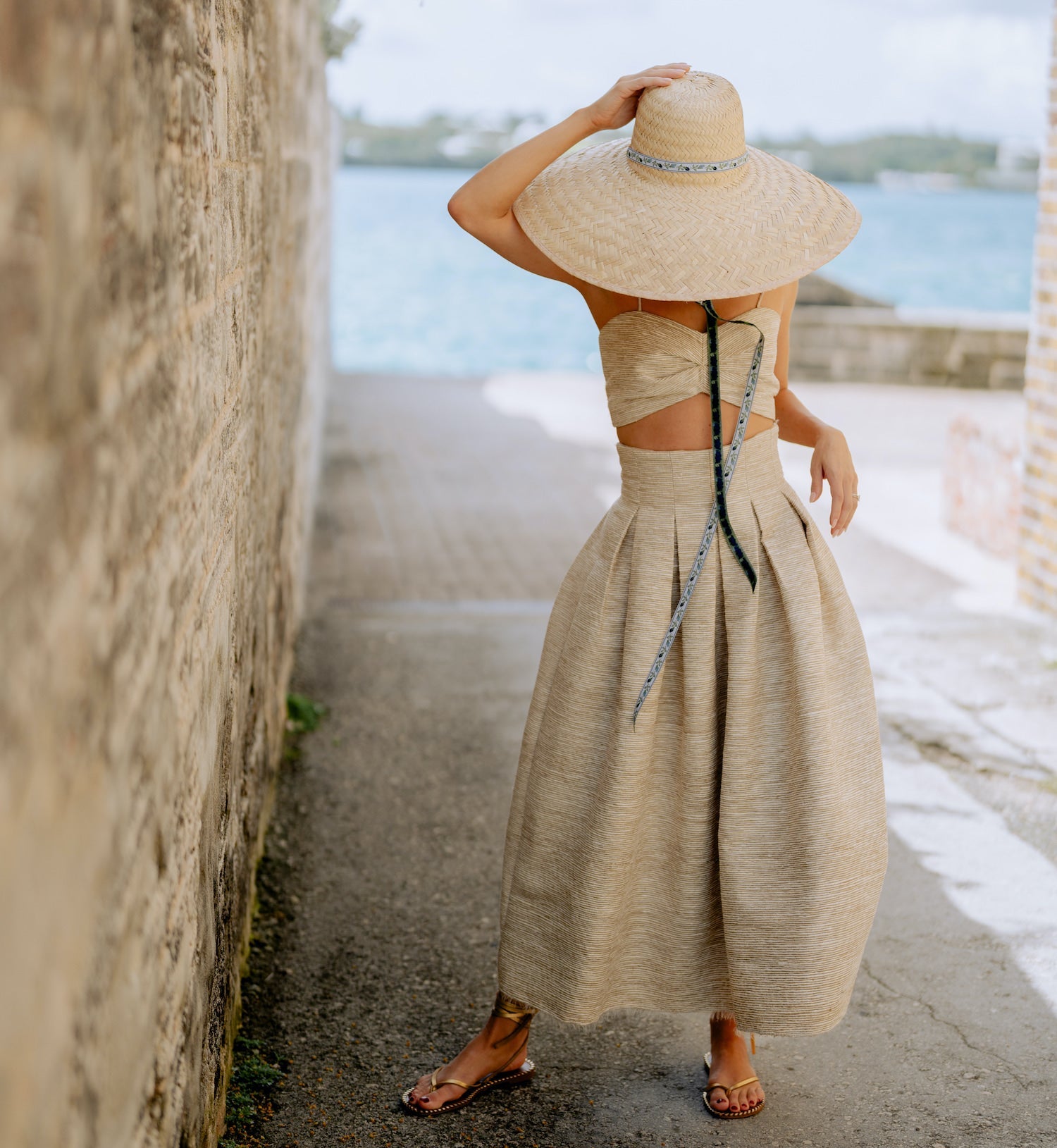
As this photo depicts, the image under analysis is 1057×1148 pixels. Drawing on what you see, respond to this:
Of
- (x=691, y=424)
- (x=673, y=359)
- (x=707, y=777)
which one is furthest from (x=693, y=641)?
(x=673, y=359)

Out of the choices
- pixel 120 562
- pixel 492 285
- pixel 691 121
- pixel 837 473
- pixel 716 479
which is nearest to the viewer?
pixel 120 562

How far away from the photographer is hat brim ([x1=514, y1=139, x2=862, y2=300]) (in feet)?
7.46

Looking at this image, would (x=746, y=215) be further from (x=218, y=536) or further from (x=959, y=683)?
(x=959, y=683)

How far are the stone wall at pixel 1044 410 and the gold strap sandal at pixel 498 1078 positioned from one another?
406 cm

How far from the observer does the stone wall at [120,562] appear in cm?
107

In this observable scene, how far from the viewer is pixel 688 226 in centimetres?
230

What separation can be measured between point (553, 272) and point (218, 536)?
0.84 m

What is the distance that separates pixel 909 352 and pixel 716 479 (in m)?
13.1

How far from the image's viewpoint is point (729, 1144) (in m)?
2.50

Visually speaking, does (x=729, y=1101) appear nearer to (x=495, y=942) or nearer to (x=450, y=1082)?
(x=450, y=1082)

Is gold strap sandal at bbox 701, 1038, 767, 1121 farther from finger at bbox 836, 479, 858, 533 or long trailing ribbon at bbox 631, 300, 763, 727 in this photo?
finger at bbox 836, 479, 858, 533

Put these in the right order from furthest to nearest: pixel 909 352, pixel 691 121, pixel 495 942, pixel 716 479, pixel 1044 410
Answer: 1. pixel 909 352
2. pixel 1044 410
3. pixel 495 942
4. pixel 716 479
5. pixel 691 121

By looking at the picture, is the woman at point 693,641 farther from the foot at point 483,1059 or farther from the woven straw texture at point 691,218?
the foot at point 483,1059

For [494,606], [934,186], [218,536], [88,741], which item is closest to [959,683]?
[494,606]
